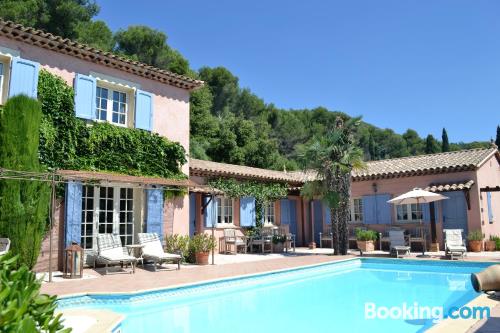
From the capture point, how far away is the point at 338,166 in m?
16.1

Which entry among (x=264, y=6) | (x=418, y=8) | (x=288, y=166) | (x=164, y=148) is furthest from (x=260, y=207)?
(x=288, y=166)

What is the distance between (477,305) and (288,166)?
29650mm

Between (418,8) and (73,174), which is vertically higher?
(418,8)

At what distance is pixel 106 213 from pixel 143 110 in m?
3.45

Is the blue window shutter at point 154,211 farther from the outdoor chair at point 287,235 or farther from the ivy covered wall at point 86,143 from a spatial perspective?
the outdoor chair at point 287,235

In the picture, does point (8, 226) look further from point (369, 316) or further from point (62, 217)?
point (369, 316)

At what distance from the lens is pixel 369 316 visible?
7793 mm

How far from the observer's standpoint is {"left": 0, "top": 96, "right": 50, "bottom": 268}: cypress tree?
392 inches

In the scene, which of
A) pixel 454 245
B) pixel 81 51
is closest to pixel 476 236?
pixel 454 245

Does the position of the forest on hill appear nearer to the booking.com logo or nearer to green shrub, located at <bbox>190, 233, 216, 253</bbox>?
green shrub, located at <bbox>190, 233, 216, 253</bbox>

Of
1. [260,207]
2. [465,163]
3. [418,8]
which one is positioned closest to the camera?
[418,8]

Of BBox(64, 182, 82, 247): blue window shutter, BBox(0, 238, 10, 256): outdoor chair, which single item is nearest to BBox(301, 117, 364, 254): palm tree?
BBox(64, 182, 82, 247): blue window shutter

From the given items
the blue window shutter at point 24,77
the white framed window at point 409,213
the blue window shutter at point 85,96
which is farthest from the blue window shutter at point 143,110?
the white framed window at point 409,213

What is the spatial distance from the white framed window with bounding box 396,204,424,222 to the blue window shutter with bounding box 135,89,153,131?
12.3 metres
